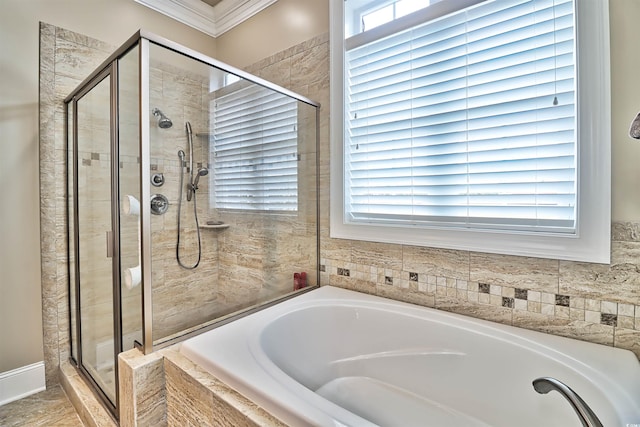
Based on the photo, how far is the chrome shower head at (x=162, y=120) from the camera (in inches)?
53.9

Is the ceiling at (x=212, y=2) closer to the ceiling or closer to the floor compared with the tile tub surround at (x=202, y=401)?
closer to the ceiling

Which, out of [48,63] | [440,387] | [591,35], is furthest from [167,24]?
[440,387]

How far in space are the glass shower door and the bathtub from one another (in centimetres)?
69

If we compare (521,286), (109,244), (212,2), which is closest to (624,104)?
(521,286)

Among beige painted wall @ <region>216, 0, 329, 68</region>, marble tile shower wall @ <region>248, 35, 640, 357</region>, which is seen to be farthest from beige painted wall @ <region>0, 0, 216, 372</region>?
marble tile shower wall @ <region>248, 35, 640, 357</region>

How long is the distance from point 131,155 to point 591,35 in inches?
76.0

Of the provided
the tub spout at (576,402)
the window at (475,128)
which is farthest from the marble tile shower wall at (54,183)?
the tub spout at (576,402)

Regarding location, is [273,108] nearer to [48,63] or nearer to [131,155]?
[131,155]

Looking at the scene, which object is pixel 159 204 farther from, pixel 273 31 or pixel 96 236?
pixel 273 31

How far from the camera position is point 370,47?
72.4 inches

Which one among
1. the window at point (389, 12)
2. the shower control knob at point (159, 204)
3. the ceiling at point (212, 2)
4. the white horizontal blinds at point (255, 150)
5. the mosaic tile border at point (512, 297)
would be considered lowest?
the mosaic tile border at point (512, 297)

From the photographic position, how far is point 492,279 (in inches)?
57.2

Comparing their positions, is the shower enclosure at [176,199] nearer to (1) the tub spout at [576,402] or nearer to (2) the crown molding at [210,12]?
(2) the crown molding at [210,12]

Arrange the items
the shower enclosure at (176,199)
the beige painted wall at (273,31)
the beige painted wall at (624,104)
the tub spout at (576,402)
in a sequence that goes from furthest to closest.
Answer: the beige painted wall at (273,31)
the shower enclosure at (176,199)
the beige painted wall at (624,104)
the tub spout at (576,402)
